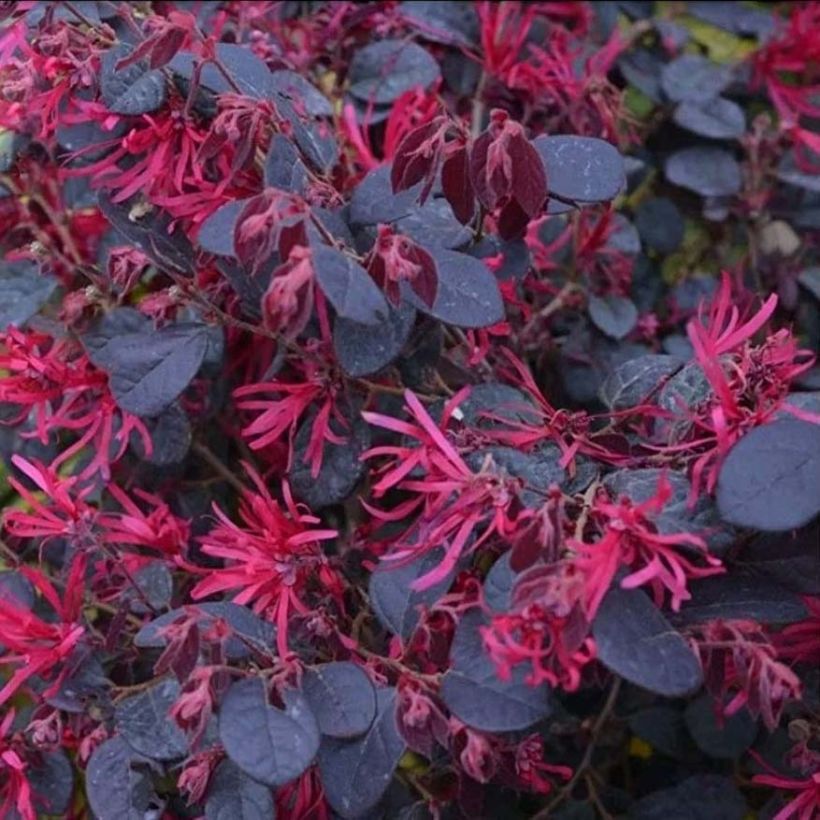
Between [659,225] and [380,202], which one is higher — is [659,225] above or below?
below

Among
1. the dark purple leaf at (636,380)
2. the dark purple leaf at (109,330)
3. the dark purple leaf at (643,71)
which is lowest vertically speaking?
the dark purple leaf at (643,71)

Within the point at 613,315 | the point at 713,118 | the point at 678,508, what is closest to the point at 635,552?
the point at 678,508

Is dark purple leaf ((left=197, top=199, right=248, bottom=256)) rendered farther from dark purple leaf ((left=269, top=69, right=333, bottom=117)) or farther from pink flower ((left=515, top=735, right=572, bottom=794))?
pink flower ((left=515, top=735, right=572, bottom=794))

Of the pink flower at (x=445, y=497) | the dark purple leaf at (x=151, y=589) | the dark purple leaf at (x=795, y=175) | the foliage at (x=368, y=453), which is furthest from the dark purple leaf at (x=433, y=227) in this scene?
the dark purple leaf at (x=795, y=175)

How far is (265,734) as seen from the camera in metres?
0.70

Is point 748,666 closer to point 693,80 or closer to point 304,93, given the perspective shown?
point 304,93

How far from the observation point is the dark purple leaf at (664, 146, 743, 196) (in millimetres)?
1318

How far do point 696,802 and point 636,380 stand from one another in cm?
35

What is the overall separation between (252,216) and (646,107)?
842 mm

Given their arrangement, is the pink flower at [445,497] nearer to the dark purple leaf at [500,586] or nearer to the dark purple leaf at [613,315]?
the dark purple leaf at [500,586]

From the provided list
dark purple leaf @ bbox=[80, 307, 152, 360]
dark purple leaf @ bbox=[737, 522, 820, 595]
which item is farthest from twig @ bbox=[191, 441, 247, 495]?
dark purple leaf @ bbox=[737, 522, 820, 595]

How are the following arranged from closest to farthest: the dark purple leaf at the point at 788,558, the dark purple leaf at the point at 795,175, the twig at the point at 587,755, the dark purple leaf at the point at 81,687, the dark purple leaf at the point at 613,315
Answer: the dark purple leaf at the point at 788,558, the dark purple leaf at the point at 81,687, the twig at the point at 587,755, the dark purple leaf at the point at 613,315, the dark purple leaf at the point at 795,175

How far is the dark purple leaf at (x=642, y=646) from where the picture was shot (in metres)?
0.67

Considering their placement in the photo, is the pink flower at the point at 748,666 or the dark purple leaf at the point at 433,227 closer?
the pink flower at the point at 748,666
